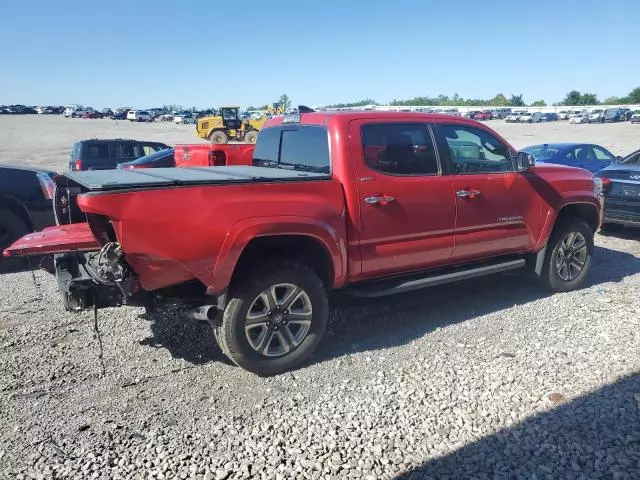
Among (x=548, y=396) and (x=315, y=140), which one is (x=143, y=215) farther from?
(x=548, y=396)

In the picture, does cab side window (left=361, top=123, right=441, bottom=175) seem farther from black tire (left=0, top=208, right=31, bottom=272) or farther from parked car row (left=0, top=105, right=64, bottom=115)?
parked car row (left=0, top=105, right=64, bottom=115)

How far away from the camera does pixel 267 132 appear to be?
17.3 ft

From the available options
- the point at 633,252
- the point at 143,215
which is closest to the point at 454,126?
the point at 143,215

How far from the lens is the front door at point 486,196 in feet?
15.7

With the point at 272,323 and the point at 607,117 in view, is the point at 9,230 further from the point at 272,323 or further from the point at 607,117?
the point at 607,117

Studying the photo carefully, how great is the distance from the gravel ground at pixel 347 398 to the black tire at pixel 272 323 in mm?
157

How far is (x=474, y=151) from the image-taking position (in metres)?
5.06

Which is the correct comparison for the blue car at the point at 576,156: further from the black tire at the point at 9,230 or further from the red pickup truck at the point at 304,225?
the black tire at the point at 9,230

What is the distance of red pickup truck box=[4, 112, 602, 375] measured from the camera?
11.0 feet

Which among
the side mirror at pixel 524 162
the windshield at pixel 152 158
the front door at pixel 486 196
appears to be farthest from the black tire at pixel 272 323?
the windshield at pixel 152 158

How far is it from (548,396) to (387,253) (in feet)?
5.29

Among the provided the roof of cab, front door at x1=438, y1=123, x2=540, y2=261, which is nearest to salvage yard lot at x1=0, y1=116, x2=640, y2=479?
front door at x1=438, y1=123, x2=540, y2=261

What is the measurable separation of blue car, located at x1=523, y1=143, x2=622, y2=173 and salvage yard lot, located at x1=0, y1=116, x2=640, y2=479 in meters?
7.54

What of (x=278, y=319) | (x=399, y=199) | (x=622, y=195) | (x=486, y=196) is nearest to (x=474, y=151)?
(x=486, y=196)
